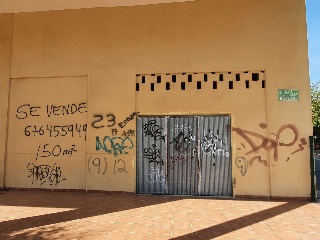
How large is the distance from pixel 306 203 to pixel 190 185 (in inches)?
115

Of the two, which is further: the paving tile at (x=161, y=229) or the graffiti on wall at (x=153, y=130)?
the graffiti on wall at (x=153, y=130)

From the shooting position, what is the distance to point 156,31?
7.98m

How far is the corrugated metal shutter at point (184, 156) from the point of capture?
7.54 meters

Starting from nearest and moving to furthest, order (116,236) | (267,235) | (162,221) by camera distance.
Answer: (116,236)
(267,235)
(162,221)

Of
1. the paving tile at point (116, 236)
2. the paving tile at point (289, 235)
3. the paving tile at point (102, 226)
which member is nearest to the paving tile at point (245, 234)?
the paving tile at point (289, 235)

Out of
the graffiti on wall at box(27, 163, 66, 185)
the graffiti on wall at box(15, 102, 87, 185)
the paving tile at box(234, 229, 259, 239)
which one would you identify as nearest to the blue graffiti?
the graffiti on wall at box(15, 102, 87, 185)

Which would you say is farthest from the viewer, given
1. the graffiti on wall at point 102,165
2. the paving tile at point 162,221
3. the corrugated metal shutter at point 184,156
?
the graffiti on wall at point 102,165

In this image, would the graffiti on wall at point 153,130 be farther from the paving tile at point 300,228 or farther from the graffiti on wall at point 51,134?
the paving tile at point 300,228

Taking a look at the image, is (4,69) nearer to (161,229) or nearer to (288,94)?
(161,229)

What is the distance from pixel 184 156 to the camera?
25.1 ft

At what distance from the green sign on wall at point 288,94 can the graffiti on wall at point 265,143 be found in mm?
723

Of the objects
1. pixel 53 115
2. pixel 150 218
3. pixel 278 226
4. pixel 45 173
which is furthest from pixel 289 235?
pixel 53 115

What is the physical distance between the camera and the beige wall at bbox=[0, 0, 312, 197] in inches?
289

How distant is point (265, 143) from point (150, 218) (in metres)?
3.80
